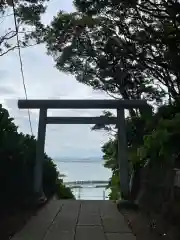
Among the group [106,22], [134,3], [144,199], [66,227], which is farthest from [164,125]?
[106,22]

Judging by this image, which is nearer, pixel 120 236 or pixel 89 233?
pixel 120 236

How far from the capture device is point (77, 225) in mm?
8859

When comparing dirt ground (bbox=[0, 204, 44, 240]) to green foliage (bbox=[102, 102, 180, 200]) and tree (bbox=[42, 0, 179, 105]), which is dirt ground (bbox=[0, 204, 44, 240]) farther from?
tree (bbox=[42, 0, 179, 105])

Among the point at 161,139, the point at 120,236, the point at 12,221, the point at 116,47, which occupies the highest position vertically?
the point at 116,47

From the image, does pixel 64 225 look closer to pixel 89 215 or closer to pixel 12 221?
pixel 12 221

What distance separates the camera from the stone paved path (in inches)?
302

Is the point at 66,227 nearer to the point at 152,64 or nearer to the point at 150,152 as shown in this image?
the point at 150,152

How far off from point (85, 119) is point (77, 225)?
6.54m

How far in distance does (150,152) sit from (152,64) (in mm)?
7368

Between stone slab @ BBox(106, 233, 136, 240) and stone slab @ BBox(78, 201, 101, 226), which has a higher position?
stone slab @ BBox(78, 201, 101, 226)

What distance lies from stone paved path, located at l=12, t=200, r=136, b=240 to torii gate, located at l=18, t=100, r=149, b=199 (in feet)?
7.85

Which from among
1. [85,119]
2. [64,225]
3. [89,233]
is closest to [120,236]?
[89,233]

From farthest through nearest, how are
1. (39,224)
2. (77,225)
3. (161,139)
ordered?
1. (39,224)
2. (77,225)
3. (161,139)

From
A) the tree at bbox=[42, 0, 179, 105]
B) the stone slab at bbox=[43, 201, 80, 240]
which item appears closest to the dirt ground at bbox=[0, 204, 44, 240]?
the stone slab at bbox=[43, 201, 80, 240]
